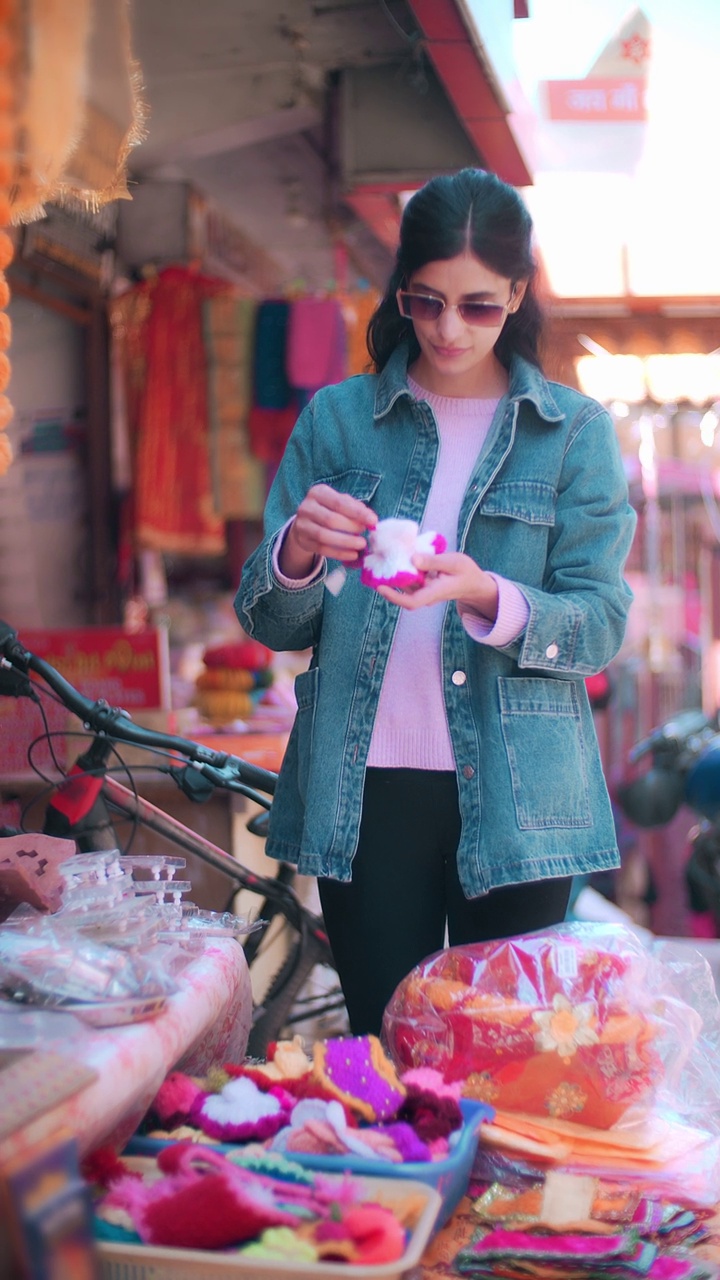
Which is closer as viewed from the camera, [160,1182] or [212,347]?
[160,1182]

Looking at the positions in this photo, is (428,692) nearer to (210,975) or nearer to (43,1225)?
(210,975)

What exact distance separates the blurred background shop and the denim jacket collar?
134cm

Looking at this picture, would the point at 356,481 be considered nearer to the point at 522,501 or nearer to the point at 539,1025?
the point at 522,501

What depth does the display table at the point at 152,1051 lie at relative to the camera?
1.03 metres

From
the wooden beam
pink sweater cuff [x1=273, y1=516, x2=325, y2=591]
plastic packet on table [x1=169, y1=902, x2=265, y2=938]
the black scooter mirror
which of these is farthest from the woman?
the black scooter mirror

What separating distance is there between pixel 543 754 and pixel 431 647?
0.69 ft

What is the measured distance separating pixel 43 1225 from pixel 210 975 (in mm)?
631

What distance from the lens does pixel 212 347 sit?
5660 mm

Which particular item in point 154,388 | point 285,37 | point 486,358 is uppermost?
point 285,37

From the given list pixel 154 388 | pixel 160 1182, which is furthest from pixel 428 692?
pixel 154 388

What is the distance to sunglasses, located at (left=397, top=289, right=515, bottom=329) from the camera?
1655 mm

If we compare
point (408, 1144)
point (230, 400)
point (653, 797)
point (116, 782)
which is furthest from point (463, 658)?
point (653, 797)

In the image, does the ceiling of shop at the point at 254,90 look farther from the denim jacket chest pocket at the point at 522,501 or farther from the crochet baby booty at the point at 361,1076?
the crochet baby booty at the point at 361,1076

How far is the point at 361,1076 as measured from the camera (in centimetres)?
129
